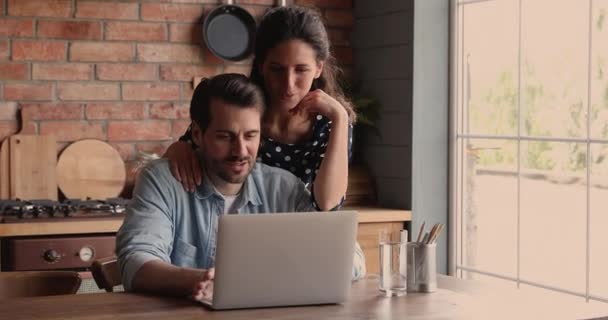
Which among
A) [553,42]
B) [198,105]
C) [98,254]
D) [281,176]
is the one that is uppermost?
[553,42]

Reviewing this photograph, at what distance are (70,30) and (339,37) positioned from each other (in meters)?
1.32

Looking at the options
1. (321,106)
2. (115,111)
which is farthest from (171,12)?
(321,106)

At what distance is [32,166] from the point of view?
4145mm

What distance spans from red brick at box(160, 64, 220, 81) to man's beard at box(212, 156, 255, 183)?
6.68ft

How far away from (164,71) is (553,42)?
1.73 m

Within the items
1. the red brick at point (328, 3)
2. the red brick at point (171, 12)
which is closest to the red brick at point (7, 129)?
the red brick at point (171, 12)

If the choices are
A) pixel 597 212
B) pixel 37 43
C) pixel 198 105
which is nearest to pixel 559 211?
pixel 597 212

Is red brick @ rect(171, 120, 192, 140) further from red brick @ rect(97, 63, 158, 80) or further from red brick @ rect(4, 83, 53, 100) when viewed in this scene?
red brick @ rect(4, 83, 53, 100)

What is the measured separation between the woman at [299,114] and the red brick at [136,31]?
1.64 meters

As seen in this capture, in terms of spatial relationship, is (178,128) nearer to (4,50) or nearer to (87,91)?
(87,91)

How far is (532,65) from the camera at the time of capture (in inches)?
161

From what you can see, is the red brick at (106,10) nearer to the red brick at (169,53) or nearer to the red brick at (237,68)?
the red brick at (169,53)

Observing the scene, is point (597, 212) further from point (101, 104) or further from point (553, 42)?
point (101, 104)

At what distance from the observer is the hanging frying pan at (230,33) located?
4501mm
